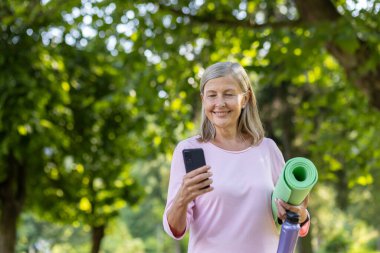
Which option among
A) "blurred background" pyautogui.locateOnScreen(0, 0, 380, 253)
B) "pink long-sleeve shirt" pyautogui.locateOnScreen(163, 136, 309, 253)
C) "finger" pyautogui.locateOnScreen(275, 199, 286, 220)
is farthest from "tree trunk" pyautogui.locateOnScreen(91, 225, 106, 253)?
"finger" pyautogui.locateOnScreen(275, 199, 286, 220)

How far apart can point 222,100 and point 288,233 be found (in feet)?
1.98

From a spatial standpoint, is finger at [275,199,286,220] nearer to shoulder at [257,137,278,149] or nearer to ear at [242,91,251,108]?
shoulder at [257,137,278,149]

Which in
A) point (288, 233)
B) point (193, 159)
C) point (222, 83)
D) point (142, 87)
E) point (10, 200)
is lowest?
point (10, 200)

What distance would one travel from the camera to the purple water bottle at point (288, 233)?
2.72m

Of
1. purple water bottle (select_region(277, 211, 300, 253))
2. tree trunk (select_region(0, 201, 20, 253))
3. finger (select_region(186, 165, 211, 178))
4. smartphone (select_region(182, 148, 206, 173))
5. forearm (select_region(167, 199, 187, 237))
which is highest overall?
smartphone (select_region(182, 148, 206, 173))

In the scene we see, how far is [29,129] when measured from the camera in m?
11.4

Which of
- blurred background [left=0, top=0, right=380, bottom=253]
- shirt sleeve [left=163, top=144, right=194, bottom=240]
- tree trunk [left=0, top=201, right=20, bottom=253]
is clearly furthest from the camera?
tree trunk [left=0, top=201, right=20, bottom=253]

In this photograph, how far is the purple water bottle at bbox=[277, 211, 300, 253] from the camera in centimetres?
272

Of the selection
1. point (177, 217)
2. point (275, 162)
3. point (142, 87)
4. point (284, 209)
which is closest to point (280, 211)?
point (284, 209)

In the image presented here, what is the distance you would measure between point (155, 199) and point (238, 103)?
3501 centimetres

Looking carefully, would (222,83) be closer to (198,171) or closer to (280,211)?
(198,171)

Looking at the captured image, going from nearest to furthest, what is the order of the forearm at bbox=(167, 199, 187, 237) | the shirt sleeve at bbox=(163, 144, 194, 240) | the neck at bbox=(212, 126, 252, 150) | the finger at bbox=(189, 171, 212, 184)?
the finger at bbox=(189, 171, 212, 184) < the forearm at bbox=(167, 199, 187, 237) < the shirt sleeve at bbox=(163, 144, 194, 240) < the neck at bbox=(212, 126, 252, 150)

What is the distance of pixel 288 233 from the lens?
2.72 meters

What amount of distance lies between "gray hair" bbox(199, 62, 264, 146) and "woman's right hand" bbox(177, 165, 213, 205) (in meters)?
0.33
